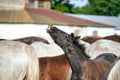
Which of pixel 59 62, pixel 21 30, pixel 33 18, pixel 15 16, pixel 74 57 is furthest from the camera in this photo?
pixel 33 18

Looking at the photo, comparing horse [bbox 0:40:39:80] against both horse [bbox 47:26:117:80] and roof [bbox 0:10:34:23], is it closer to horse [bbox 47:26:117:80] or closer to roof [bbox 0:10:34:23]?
horse [bbox 47:26:117:80]

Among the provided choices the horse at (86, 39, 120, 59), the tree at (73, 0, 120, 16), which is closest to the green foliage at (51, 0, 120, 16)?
the tree at (73, 0, 120, 16)

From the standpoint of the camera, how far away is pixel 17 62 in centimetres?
755

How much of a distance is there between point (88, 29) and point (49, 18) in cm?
406

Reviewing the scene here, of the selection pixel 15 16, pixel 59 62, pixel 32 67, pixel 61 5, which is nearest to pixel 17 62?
pixel 32 67

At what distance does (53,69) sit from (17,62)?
1.47 meters

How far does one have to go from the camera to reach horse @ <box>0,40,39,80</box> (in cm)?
752

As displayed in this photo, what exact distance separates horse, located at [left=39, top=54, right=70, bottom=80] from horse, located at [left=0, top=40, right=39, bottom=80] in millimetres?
1126

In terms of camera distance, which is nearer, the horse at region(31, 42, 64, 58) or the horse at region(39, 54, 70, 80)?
the horse at region(39, 54, 70, 80)

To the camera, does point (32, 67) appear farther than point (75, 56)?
Yes

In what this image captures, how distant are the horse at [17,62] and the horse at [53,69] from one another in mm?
1126

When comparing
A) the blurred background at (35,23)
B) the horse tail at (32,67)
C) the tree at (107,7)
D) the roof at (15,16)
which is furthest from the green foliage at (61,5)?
the horse tail at (32,67)

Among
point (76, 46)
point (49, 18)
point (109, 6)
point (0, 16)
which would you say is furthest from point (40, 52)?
point (109, 6)

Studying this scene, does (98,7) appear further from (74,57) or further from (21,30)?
(74,57)
